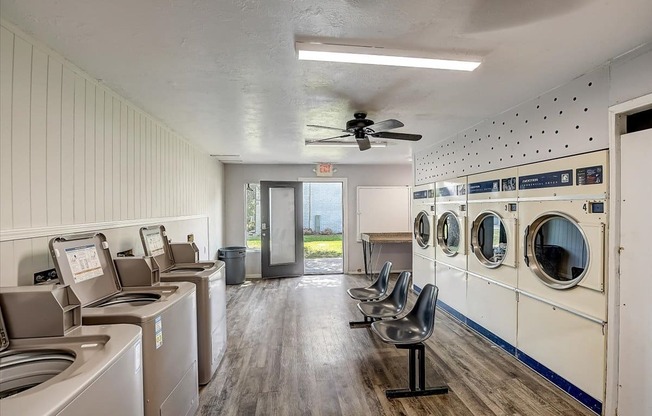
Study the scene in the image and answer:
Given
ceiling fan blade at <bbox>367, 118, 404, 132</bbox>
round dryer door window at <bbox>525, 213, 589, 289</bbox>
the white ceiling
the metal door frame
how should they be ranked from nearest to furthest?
1. the white ceiling
2. round dryer door window at <bbox>525, 213, 589, 289</bbox>
3. ceiling fan blade at <bbox>367, 118, 404, 132</bbox>
4. the metal door frame

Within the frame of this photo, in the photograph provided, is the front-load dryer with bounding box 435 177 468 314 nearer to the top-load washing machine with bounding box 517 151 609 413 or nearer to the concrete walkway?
the top-load washing machine with bounding box 517 151 609 413

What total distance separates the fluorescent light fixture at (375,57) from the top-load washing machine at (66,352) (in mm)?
1820

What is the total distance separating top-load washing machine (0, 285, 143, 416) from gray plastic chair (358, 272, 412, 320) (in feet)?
8.20

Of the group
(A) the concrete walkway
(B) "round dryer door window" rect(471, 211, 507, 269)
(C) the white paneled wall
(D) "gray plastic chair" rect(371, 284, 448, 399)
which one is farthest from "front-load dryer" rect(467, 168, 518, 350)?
(A) the concrete walkway

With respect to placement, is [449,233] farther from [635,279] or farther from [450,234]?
[635,279]

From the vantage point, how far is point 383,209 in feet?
24.3

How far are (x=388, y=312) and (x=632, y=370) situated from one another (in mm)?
1948

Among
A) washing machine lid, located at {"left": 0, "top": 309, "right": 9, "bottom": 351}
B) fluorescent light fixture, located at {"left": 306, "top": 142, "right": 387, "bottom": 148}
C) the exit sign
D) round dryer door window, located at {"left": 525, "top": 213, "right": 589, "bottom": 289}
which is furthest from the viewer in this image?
the exit sign

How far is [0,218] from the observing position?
5.37ft

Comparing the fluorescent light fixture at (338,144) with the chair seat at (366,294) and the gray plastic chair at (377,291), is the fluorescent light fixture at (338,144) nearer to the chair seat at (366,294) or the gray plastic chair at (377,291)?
the gray plastic chair at (377,291)

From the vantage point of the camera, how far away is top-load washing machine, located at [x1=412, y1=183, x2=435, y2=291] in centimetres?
508

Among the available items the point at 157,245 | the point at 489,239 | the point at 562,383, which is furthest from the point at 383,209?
the point at 157,245

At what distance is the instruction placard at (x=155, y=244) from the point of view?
305cm

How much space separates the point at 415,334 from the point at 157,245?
2.64m
